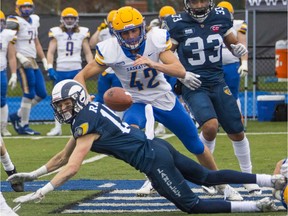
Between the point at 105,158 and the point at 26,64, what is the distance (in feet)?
11.0

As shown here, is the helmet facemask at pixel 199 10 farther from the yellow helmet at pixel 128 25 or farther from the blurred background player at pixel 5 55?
the blurred background player at pixel 5 55

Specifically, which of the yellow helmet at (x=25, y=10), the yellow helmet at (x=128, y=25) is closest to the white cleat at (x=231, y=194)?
the yellow helmet at (x=128, y=25)

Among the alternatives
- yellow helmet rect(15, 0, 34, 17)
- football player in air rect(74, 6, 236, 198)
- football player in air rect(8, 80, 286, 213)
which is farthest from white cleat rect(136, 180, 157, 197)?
yellow helmet rect(15, 0, 34, 17)

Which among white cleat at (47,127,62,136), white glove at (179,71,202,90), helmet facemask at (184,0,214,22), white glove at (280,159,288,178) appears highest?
helmet facemask at (184,0,214,22)

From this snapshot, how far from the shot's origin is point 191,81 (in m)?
7.54

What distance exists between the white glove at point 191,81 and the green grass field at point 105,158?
1274 millimetres

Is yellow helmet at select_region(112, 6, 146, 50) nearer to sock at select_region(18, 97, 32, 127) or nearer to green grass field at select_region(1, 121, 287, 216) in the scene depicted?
green grass field at select_region(1, 121, 287, 216)

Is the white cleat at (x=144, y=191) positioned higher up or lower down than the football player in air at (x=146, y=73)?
lower down

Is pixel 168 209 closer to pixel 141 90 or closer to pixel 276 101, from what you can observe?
pixel 141 90

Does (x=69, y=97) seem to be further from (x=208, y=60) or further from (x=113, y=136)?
(x=208, y=60)

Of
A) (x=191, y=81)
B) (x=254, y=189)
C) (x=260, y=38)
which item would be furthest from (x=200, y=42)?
(x=260, y=38)

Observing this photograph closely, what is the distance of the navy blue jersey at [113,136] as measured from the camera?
6250 millimetres

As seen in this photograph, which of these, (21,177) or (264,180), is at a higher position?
(21,177)

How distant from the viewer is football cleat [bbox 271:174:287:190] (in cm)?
643
